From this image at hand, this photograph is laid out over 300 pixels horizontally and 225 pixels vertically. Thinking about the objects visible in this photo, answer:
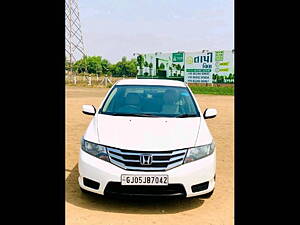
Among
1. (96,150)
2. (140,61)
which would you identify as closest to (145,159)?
(96,150)

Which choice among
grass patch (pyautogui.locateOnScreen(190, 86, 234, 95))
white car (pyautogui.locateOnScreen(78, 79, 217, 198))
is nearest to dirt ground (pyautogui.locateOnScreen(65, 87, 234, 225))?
white car (pyautogui.locateOnScreen(78, 79, 217, 198))

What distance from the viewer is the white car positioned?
3.62 m

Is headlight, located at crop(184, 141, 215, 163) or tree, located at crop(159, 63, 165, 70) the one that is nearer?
headlight, located at crop(184, 141, 215, 163)

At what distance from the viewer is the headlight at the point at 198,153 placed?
377cm

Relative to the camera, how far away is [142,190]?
142 inches

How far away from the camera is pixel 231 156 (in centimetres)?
645

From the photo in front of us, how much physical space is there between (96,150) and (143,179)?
0.65 meters

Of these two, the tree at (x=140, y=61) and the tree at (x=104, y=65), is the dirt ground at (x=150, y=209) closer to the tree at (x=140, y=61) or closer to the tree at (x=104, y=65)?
the tree at (x=140, y=61)

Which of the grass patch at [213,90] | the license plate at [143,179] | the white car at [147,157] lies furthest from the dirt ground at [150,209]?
the grass patch at [213,90]

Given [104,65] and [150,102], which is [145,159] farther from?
[104,65]

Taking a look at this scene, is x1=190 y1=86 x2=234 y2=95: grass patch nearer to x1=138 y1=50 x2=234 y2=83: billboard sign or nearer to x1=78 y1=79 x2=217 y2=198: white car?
x1=138 y1=50 x2=234 y2=83: billboard sign

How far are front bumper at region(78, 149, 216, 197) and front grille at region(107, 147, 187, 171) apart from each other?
2.0 inches
